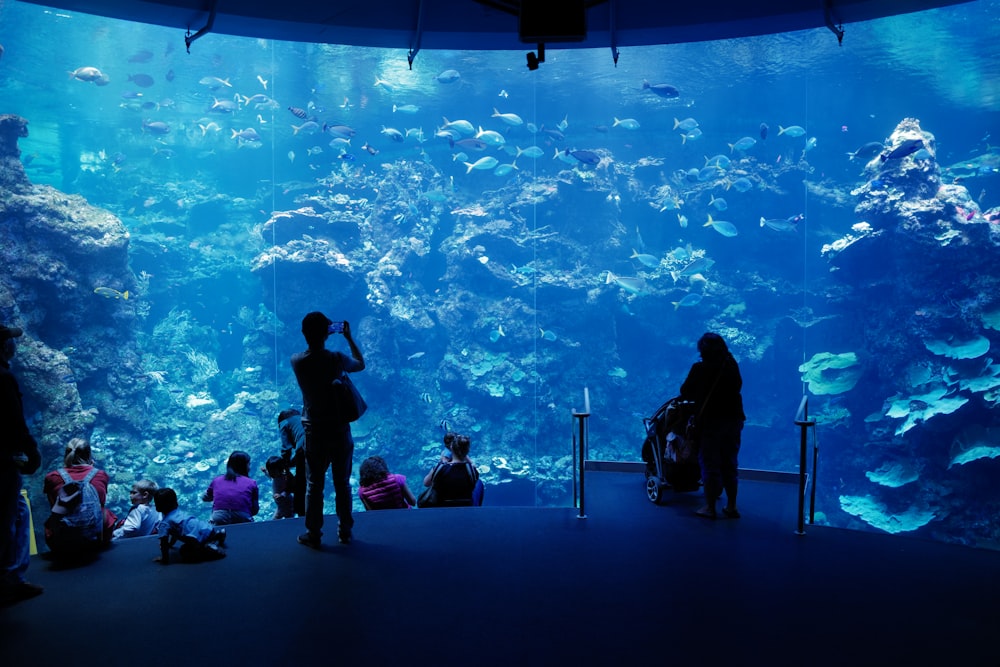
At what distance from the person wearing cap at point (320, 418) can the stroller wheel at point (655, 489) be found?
2780 millimetres

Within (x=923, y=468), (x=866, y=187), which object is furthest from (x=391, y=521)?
(x=866, y=187)

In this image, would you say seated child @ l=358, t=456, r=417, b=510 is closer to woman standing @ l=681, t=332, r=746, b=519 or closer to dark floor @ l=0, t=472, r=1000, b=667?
dark floor @ l=0, t=472, r=1000, b=667

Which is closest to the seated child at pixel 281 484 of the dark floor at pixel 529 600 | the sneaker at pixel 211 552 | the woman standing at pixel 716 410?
the dark floor at pixel 529 600

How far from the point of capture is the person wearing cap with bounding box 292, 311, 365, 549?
161 inches

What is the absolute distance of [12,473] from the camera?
3268 mm

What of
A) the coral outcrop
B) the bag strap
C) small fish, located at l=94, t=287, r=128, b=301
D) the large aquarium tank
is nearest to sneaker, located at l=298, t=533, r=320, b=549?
the bag strap

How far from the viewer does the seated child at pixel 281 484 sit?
5270 millimetres

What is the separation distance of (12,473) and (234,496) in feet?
6.18

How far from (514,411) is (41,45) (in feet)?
95.7

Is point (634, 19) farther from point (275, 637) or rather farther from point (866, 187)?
point (866, 187)

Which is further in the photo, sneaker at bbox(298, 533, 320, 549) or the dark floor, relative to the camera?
sneaker at bbox(298, 533, 320, 549)

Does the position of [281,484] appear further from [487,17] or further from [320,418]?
[487,17]

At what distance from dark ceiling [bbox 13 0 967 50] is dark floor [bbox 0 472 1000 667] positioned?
13.6 feet

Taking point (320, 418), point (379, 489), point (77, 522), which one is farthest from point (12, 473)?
point (379, 489)
